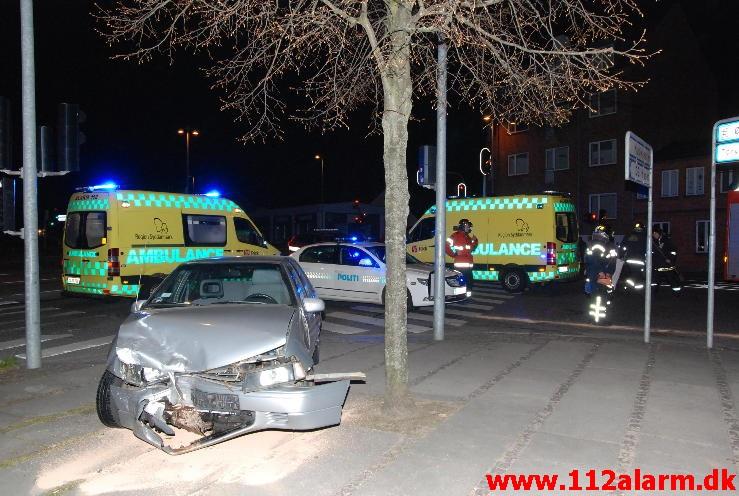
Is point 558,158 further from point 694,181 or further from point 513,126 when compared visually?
point 513,126

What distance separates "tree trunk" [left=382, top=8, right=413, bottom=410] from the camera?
18.8 ft

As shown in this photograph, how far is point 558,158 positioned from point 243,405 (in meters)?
35.5

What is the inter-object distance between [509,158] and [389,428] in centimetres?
3639

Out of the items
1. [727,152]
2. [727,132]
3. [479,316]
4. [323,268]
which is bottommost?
[479,316]

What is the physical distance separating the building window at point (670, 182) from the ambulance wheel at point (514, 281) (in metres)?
18.8

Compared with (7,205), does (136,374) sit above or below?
below

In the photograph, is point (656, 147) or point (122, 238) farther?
point (656, 147)

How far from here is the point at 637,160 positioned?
9273 mm

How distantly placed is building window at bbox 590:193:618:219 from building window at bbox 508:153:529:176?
5178 millimetres

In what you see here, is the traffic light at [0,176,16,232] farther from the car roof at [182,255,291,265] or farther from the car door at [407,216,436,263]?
the car door at [407,216,436,263]

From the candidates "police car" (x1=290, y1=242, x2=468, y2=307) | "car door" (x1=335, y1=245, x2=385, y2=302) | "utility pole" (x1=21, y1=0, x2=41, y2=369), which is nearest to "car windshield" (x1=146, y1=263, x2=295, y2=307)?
"utility pole" (x1=21, y1=0, x2=41, y2=369)

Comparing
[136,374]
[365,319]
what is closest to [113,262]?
[365,319]

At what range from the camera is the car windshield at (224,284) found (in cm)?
646

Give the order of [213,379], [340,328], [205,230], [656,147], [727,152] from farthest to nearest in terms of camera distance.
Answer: [656,147], [205,230], [340,328], [727,152], [213,379]
